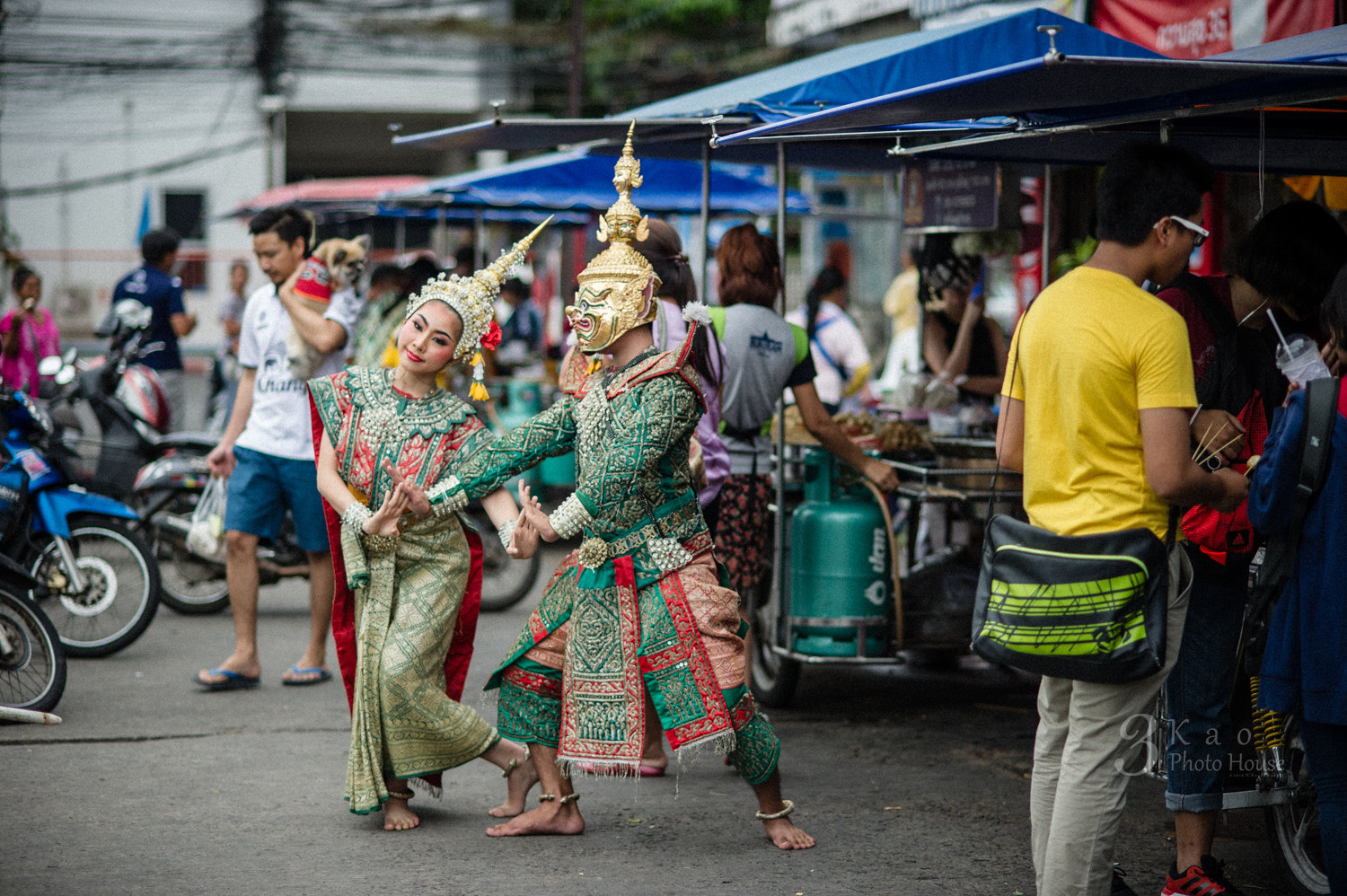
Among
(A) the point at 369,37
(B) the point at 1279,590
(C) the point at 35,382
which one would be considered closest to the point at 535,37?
(A) the point at 369,37

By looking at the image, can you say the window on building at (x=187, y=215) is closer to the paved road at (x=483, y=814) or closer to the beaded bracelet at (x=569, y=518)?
the paved road at (x=483, y=814)

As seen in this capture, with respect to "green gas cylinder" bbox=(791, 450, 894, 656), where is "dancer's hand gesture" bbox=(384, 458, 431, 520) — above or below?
above

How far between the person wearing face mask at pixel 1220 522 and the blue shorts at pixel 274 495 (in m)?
3.81

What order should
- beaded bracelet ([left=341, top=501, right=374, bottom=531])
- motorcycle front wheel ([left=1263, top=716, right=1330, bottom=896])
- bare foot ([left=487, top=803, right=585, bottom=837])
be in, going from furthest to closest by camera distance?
bare foot ([left=487, top=803, right=585, bottom=837]) < beaded bracelet ([left=341, top=501, right=374, bottom=531]) < motorcycle front wheel ([left=1263, top=716, right=1330, bottom=896])

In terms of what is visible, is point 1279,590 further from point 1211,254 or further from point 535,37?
point 535,37

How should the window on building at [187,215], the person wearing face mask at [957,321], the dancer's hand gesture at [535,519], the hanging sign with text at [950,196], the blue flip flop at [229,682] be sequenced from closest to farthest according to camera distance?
the dancer's hand gesture at [535,519] < the blue flip flop at [229,682] < the hanging sign with text at [950,196] < the person wearing face mask at [957,321] < the window on building at [187,215]

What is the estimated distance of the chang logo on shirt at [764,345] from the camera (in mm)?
5504

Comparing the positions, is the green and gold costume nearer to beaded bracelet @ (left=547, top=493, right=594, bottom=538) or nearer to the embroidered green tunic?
beaded bracelet @ (left=547, top=493, right=594, bottom=538)

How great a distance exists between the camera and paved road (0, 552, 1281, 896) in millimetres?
4109

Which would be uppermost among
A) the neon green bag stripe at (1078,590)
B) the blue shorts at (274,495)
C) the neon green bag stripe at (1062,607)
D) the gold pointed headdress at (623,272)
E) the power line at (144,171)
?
the power line at (144,171)

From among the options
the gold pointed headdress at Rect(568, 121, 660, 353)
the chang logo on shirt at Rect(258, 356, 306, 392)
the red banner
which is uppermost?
the red banner

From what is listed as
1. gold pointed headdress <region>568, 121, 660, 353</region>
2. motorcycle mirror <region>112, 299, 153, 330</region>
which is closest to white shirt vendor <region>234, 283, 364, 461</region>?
gold pointed headdress <region>568, 121, 660, 353</region>

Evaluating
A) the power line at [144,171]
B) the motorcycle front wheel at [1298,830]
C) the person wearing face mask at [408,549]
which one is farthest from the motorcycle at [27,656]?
the power line at [144,171]

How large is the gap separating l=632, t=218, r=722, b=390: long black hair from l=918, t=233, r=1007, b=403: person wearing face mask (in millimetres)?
2766
